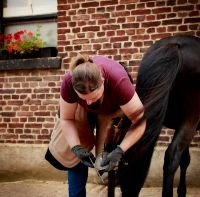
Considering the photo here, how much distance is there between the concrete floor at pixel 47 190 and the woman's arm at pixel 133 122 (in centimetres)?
181

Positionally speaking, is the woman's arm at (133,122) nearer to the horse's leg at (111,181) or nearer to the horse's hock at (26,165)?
the horse's leg at (111,181)

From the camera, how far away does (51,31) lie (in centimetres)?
518

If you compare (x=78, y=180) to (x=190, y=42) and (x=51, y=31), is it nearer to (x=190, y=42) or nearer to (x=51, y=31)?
(x=190, y=42)

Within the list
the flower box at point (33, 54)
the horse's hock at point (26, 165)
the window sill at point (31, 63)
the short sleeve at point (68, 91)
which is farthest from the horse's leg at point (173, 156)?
the flower box at point (33, 54)

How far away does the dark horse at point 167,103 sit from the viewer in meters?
2.42

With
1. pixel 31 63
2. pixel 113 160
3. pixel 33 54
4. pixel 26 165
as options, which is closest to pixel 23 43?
pixel 33 54

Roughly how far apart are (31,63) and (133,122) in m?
2.90

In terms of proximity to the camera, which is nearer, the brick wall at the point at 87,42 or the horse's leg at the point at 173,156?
the horse's leg at the point at 173,156

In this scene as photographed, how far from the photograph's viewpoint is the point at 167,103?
8.38 feet

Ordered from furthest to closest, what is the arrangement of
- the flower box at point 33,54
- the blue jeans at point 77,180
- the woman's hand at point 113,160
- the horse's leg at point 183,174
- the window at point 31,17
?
the window at point 31,17 < the flower box at point 33,54 < the horse's leg at point 183,174 < the blue jeans at point 77,180 < the woman's hand at point 113,160

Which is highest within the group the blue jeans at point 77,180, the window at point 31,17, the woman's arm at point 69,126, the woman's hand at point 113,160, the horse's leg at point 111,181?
the window at point 31,17

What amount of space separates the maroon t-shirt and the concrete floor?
1.84 m

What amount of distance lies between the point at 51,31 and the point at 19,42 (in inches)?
18.5

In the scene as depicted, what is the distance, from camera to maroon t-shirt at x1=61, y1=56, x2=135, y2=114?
2.29 metres
